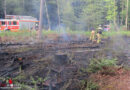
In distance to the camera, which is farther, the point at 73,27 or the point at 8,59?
the point at 73,27

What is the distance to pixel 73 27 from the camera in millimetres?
25062

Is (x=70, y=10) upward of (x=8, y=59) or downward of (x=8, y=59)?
upward

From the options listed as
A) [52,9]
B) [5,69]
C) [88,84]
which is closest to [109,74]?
[88,84]

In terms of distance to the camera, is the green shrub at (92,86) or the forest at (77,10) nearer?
the green shrub at (92,86)

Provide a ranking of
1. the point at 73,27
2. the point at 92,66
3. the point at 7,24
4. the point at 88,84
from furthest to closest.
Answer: the point at 73,27, the point at 7,24, the point at 92,66, the point at 88,84

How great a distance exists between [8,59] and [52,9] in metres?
23.4

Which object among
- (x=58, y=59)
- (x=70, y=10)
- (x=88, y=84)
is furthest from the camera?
(x=70, y=10)

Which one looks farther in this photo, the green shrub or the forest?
the forest

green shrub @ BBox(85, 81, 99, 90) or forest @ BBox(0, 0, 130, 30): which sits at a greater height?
forest @ BBox(0, 0, 130, 30)

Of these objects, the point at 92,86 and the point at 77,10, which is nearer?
the point at 92,86

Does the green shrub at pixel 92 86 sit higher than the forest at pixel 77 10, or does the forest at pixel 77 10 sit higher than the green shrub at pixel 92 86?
the forest at pixel 77 10

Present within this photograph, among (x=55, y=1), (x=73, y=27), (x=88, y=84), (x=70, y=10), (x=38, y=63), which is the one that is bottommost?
(x=88, y=84)

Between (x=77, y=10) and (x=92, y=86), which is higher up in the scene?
(x=77, y=10)

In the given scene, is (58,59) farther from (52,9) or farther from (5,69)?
(52,9)
